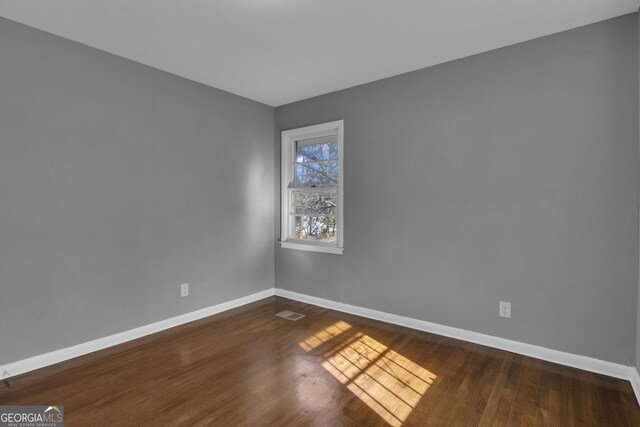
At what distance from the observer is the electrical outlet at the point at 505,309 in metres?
2.79

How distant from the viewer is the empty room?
2223 mm

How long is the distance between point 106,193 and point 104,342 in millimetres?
1271

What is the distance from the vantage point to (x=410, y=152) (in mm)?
3314

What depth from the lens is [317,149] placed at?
4.16 metres

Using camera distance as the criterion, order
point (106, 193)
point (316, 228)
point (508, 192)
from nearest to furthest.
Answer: point (508, 192) → point (106, 193) → point (316, 228)

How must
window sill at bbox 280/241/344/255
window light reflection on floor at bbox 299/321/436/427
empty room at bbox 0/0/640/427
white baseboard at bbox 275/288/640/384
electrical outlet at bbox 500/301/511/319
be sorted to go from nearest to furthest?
window light reflection on floor at bbox 299/321/436/427, empty room at bbox 0/0/640/427, white baseboard at bbox 275/288/640/384, electrical outlet at bbox 500/301/511/319, window sill at bbox 280/241/344/255

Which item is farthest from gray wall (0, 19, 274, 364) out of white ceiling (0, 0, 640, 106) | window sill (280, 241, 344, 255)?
window sill (280, 241, 344, 255)

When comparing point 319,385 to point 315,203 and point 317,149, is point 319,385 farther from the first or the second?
point 317,149

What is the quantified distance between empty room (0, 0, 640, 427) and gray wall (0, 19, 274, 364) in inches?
0.6

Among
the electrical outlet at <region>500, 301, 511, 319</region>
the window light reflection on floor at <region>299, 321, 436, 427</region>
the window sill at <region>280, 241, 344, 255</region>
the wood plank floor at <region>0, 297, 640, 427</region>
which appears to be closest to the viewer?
the wood plank floor at <region>0, 297, 640, 427</region>

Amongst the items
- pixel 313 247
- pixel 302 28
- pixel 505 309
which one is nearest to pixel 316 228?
pixel 313 247

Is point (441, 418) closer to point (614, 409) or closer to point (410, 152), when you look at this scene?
point (614, 409)

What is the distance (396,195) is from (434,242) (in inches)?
23.3

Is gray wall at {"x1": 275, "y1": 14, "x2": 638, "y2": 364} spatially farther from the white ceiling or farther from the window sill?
the white ceiling
